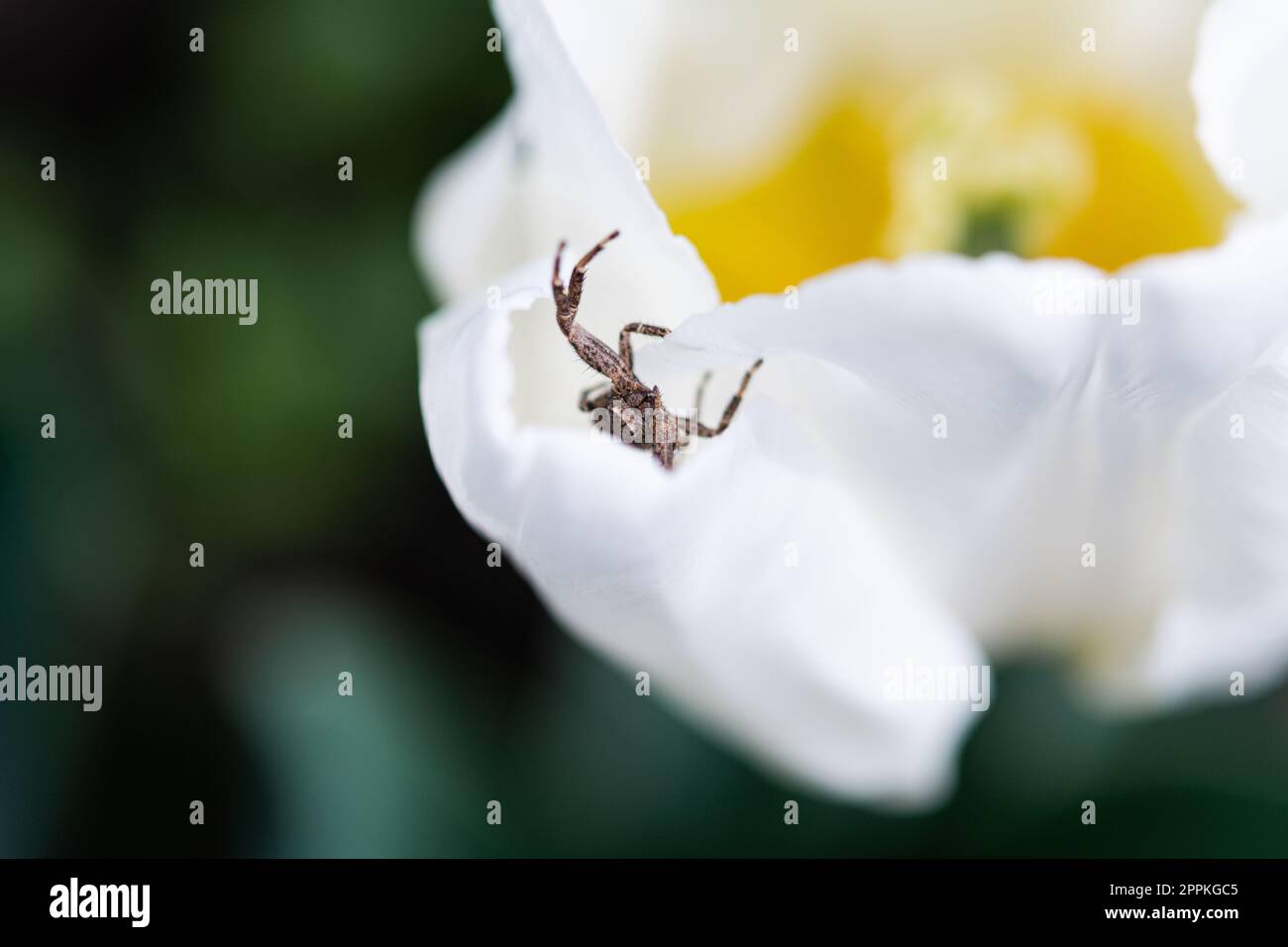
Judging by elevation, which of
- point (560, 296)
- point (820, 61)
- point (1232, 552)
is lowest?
point (1232, 552)

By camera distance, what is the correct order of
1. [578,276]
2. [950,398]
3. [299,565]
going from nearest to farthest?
[950,398] < [578,276] < [299,565]

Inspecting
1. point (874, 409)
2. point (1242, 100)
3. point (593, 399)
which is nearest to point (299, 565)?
point (593, 399)

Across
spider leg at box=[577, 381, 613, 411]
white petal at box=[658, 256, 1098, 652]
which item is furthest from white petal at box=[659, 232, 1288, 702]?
spider leg at box=[577, 381, 613, 411]

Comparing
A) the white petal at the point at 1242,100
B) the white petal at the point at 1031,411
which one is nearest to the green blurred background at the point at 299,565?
the white petal at the point at 1031,411

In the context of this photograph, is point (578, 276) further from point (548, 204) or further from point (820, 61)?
point (820, 61)

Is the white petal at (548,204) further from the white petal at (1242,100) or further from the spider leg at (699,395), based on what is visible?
the white petal at (1242,100)
